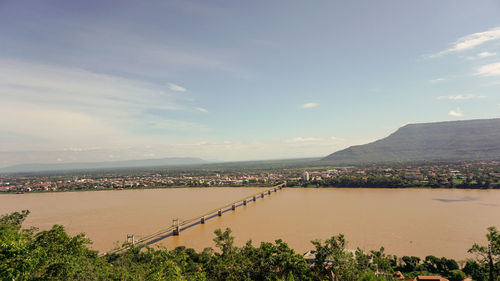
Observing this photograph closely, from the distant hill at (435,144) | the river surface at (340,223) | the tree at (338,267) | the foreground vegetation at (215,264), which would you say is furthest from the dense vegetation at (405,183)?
the distant hill at (435,144)

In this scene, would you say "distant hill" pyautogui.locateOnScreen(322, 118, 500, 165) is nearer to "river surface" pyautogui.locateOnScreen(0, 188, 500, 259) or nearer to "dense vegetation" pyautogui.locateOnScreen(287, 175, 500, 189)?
"dense vegetation" pyautogui.locateOnScreen(287, 175, 500, 189)

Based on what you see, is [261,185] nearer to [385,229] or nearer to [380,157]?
[385,229]

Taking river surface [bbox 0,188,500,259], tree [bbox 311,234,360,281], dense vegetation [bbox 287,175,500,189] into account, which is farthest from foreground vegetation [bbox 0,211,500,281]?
dense vegetation [bbox 287,175,500,189]

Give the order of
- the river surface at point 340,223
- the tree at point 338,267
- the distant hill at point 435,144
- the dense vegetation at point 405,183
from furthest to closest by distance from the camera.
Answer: the distant hill at point 435,144 < the dense vegetation at point 405,183 < the river surface at point 340,223 < the tree at point 338,267

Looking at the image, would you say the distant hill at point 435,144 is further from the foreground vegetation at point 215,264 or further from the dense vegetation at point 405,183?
the foreground vegetation at point 215,264

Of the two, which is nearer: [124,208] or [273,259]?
[273,259]

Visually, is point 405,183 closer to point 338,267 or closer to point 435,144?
point 338,267

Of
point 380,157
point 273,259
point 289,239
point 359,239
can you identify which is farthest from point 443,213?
point 380,157
